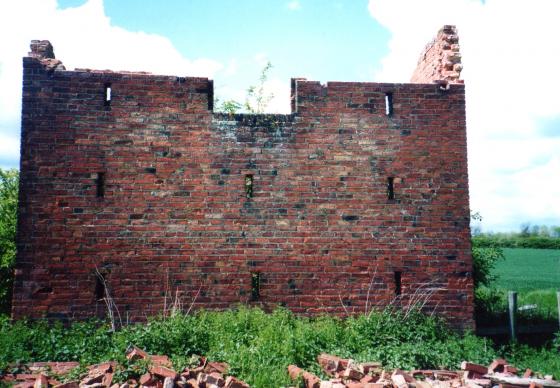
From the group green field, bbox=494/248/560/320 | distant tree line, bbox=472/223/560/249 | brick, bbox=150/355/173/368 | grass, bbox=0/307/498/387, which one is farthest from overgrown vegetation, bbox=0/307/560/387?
distant tree line, bbox=472/223/560/249

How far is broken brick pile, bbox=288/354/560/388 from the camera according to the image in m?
4.93

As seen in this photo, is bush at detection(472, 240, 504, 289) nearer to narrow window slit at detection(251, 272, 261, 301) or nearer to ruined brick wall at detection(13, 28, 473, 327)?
A: ruined brick wall at detection(13, 28, 473, 327)

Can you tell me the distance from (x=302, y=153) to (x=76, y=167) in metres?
3.94

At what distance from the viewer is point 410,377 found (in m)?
5.22

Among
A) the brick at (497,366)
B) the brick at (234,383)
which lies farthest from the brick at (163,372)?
the brick at (497,366)

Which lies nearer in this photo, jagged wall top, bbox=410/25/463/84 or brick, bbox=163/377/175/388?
brick, bbox=163/377/175/388

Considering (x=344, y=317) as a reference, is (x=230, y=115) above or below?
above

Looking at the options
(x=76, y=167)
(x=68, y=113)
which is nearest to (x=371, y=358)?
(x=76, y=167)

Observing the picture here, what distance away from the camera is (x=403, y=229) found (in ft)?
24.2

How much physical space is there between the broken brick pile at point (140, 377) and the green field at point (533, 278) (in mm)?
7901

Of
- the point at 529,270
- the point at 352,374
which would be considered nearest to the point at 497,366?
the point at 352,374

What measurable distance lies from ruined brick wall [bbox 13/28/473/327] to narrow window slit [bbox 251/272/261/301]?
18mm

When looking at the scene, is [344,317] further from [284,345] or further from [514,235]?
[514,235]

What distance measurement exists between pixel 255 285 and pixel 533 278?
20761 millimetres
